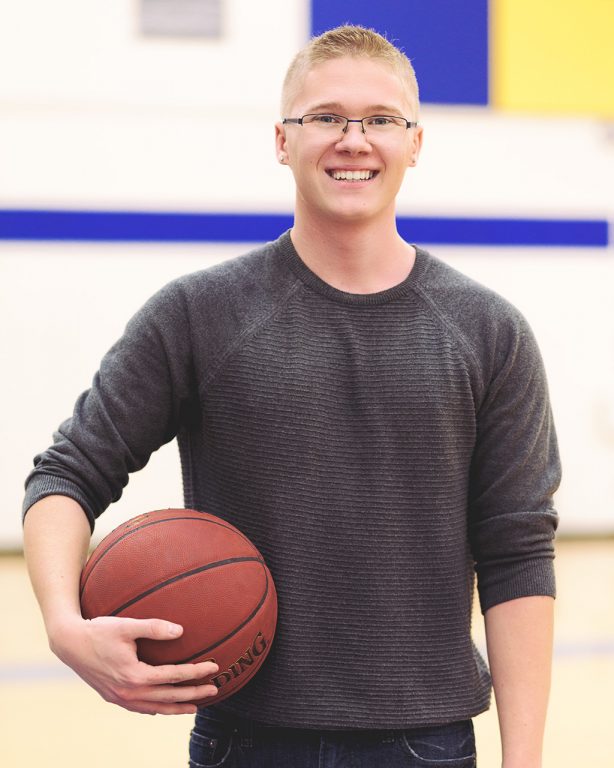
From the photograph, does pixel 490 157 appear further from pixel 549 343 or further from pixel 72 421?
pixel 72 421

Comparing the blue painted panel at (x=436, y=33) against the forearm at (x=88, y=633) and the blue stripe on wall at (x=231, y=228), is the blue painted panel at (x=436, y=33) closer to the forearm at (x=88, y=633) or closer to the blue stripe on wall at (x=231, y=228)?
the blue stripe on wall at (x=231, y=228)

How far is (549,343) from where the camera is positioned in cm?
565

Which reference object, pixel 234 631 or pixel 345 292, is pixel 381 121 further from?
pixel 234 631

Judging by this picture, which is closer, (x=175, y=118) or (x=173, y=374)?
(x=173, y=374)

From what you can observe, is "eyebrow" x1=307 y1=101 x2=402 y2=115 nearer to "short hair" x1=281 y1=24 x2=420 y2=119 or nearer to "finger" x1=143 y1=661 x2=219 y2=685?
"short hair" x1=281 y1=24 x2=420 y2=119

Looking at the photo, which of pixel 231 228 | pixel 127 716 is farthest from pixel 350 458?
pixel 231 228

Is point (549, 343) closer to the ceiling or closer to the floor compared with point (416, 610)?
closer to the floor

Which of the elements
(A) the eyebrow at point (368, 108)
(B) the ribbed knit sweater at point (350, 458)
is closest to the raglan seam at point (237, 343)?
(B) the ribbed knit sweater at point (350, 458)

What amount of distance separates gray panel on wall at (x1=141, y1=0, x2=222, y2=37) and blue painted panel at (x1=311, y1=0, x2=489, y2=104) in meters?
0.49

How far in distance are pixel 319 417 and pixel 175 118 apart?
13.4 feet

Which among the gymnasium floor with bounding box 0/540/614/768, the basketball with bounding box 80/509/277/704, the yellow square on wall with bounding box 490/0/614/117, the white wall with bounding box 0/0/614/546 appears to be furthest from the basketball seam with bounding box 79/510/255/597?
the yellow square on wall with bounding box 490/0/614/117

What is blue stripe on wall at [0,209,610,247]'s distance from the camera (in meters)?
5.17

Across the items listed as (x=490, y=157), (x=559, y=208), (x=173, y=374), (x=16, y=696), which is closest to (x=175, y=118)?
(x=490, y=157)

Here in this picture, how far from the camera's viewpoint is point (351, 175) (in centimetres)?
146
